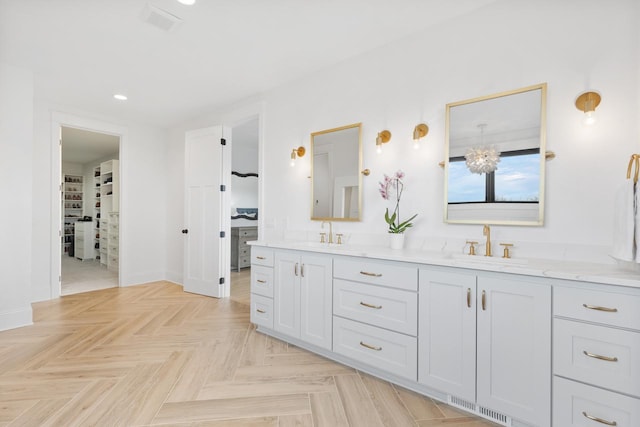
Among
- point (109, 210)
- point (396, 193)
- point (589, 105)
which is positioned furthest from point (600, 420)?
point (109, 210)

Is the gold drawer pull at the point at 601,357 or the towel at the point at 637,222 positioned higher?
the towel at the point at 637,222

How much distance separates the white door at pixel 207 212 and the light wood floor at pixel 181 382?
1.05 m

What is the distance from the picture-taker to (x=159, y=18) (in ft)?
7.60

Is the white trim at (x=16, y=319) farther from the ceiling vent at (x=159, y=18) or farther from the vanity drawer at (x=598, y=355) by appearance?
the vanity drawer at (x=598, y=355)

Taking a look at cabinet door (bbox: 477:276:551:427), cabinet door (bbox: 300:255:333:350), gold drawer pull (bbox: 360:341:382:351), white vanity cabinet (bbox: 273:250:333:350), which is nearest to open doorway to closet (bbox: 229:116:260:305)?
white vanity cabinet (bbox: 273:250:333:350)

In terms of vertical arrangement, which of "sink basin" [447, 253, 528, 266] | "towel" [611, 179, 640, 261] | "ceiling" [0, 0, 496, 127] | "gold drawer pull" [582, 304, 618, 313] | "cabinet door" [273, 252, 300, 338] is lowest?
"cabinet door" [273, 252, 300, 338]

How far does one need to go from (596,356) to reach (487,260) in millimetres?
655

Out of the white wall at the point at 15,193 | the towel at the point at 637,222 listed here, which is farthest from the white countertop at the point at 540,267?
the white wall at the point at 15,193

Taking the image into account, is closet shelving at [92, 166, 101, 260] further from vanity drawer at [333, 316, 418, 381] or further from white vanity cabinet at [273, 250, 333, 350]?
vanity drawer at [333, 316, 418, 381]

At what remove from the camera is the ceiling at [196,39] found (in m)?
2.23

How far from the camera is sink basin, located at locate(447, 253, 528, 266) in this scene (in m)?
1.77

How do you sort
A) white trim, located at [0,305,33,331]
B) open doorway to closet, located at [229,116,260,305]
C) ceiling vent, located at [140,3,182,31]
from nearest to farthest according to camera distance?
ceiling vent, located at [140,3,182,31], white trim, located at [0,305,33,331], open doorway to closet, located at [229,116,260,305]

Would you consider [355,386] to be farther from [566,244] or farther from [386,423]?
[566,244]

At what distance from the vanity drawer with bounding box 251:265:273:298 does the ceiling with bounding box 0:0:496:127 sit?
200cm
